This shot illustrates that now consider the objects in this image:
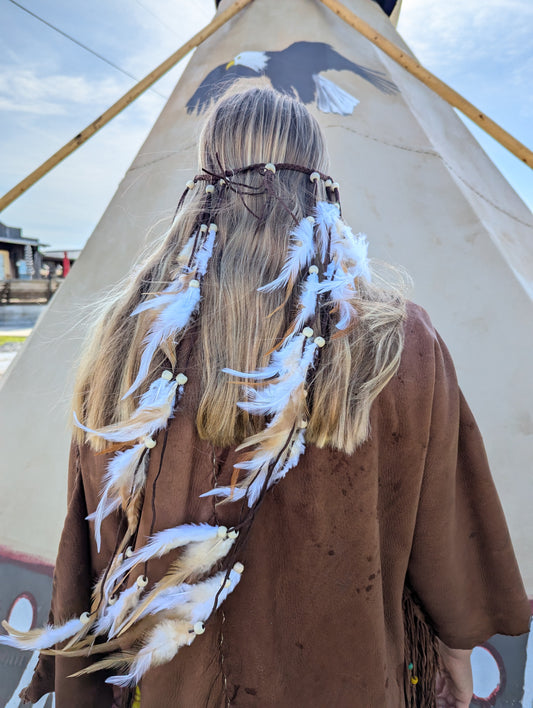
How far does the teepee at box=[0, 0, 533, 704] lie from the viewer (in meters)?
1.66

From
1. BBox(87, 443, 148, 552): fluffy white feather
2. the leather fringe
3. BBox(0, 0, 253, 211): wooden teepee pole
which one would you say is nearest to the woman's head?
BBox(87, 443, 148, 552): fluffy white feather

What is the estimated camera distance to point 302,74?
221cm

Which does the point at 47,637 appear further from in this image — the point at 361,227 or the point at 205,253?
the point at 361,227

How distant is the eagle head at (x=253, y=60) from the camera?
2.27 meters

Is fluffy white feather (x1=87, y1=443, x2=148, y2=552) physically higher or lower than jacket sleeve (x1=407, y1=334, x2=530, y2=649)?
higher

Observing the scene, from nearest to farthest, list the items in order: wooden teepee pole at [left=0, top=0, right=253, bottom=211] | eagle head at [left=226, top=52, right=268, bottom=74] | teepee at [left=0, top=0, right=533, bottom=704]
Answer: teepee at [left=0, top=0, right=533, bottom=704] → eagle head at [left=226, top=52, right=268, bottom=74] → wooden teepee pole at [left=0, top=0, right=253, bottom=211]

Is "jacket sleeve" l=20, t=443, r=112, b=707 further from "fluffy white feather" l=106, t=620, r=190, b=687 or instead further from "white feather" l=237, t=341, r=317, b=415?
"white feather" l=237, t=341, r=317, b=415

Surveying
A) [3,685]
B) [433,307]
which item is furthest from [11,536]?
[433,307]

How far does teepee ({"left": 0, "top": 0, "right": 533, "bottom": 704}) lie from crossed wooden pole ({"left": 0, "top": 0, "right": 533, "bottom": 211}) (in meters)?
0.07

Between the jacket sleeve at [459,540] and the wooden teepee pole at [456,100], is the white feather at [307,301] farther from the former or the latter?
the wooden teepee pole at [456,100]

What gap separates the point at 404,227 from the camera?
1.90 meters

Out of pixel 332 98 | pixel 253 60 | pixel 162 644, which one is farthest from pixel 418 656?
pixel 253 60

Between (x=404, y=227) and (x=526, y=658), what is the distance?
1.52 meters

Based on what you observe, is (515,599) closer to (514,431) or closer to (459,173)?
(514,431)
